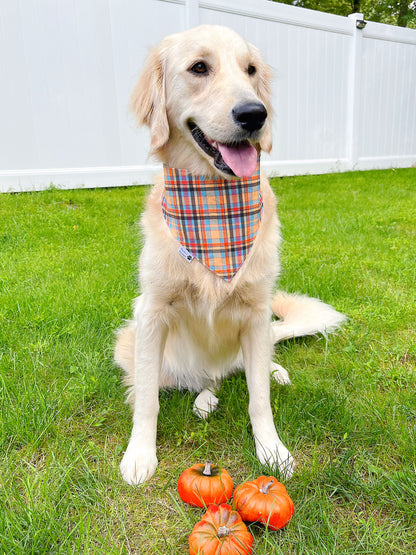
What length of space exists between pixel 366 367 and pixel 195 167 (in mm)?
1225

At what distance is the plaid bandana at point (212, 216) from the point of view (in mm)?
1647

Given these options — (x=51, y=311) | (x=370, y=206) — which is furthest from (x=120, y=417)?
(x=370, y=206)

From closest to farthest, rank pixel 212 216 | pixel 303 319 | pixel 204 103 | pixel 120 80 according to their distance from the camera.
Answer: pixel 204 103 < pixel 212 216 < pixel 303 319 < pixel 120 80

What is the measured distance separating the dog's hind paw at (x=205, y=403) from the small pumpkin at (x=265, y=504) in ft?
1.85

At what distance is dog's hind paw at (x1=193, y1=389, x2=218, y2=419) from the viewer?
179cm

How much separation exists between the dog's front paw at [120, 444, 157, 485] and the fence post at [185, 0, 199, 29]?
6256 mm

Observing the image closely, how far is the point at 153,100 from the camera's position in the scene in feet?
5.75

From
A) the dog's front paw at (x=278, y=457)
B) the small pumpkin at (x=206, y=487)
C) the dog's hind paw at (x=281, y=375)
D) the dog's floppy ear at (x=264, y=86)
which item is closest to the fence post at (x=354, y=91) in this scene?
the dog's floppy ear at (x=264, y=86)

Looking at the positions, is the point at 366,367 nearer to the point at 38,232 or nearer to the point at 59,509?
the point at 59,509

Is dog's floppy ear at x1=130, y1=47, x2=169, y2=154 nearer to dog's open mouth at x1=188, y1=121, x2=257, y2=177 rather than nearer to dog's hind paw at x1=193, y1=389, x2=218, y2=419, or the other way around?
dog's open mouth at x1=188, y1=121, x2=257, y2=177

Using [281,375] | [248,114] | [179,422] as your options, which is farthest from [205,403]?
[248,114]

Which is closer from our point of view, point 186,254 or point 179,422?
point 186,254

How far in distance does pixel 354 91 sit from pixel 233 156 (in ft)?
26.1

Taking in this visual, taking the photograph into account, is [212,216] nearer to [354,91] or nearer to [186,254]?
[186,254]
